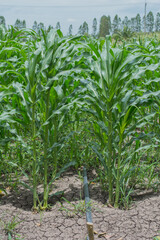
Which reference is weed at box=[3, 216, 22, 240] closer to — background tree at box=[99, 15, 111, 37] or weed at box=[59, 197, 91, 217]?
weed at box=[59, 197, 91, 217]

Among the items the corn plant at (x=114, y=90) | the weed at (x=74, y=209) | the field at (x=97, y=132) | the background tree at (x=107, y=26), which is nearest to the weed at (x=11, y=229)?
the field at (x=97, y=132)

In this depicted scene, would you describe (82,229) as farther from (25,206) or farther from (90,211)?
(25,206)

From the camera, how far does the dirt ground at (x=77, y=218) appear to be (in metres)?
1.85

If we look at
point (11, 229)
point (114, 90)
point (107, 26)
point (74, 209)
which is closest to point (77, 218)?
point (74, 209)

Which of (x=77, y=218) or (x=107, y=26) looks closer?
(x=77, y=218)

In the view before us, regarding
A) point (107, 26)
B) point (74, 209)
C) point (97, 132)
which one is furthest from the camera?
point (107, 26)

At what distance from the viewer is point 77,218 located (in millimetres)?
2047

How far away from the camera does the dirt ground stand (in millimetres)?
1853

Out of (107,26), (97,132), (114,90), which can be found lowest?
(97,132)

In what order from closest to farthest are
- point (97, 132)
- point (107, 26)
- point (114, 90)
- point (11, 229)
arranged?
point (11, 229) → point (114, 90) → point (97, 132) → point (107, 26)

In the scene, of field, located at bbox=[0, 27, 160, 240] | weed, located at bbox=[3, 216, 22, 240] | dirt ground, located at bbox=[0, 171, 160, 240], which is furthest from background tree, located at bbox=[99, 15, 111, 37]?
weed, located at bbox=[3, 216, 22, 240]

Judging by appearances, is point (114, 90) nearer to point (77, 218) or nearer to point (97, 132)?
point (97, 132)

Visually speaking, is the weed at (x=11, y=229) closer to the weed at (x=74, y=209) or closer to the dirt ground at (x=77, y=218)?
the dirt ground at (x=77, y=218)

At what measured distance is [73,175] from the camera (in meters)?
2.80
